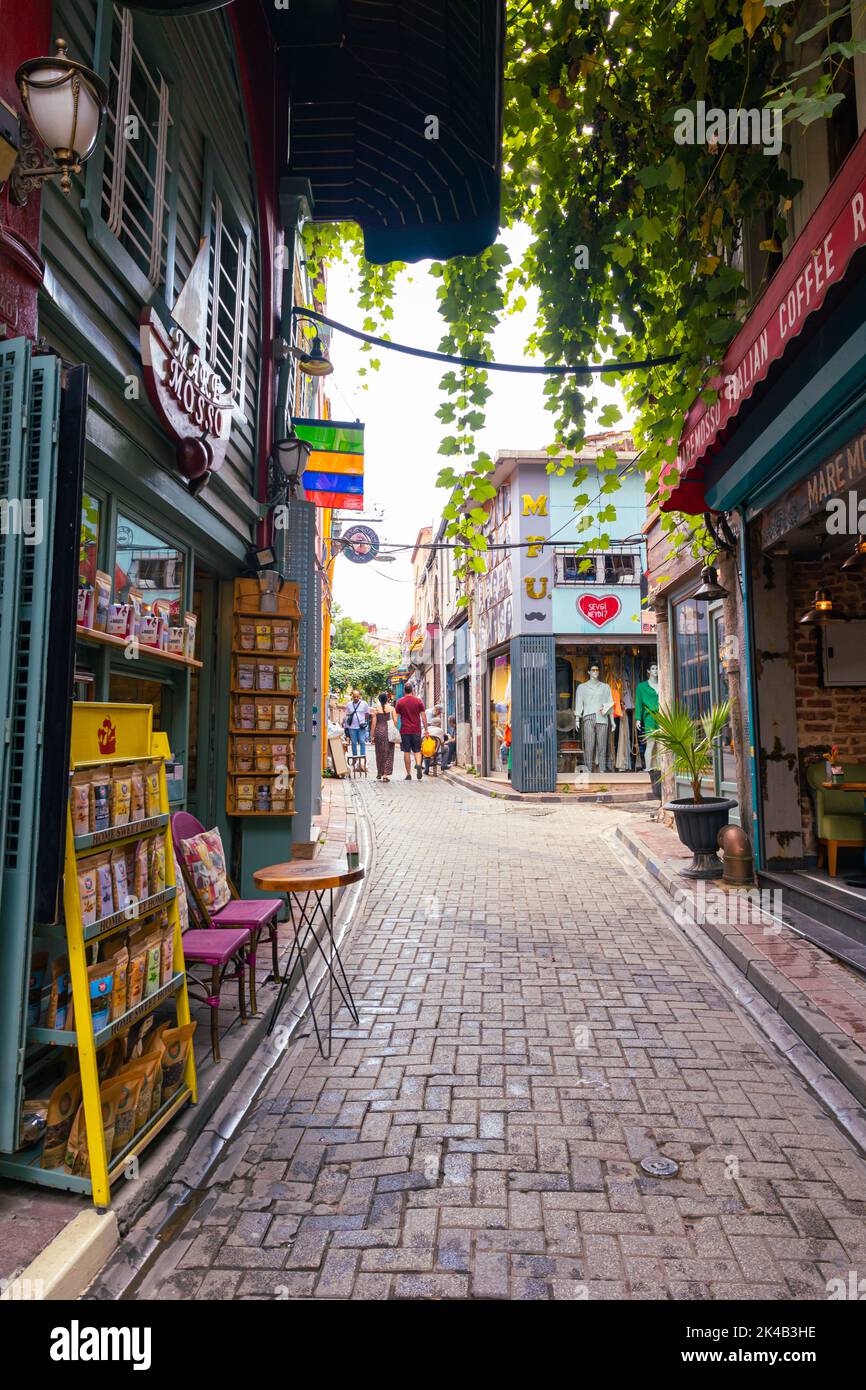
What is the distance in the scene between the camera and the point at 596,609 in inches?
739

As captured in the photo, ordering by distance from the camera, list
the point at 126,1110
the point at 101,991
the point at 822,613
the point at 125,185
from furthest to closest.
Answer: the point at 822,613
the point at 125,185
the point at 126,1110
the point at 101,991

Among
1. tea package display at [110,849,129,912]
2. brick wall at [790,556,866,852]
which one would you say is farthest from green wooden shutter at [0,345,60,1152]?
brick wall at [790,556,866,852]

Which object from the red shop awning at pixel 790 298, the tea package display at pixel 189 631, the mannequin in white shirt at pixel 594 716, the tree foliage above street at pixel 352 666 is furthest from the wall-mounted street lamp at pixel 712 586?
the tree foliage above street at pixel 352 666

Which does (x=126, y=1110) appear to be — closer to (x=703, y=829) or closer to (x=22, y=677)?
(x=22, y=677)

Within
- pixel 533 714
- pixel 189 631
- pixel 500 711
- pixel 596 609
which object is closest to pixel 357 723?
pixel 500 711

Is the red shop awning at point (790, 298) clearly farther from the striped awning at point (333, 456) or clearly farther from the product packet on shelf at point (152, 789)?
the product packet on shelf at point (152, 789)

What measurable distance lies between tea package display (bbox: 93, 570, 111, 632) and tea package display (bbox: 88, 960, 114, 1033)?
174 centimetres

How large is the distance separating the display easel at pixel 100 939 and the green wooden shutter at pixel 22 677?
0.13m

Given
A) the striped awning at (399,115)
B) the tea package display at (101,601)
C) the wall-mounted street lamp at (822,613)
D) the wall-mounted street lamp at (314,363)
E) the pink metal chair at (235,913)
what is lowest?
the pink metal chair at (235,913)

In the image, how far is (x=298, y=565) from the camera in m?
7.70

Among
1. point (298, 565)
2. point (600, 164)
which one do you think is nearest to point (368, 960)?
point (298, 565)

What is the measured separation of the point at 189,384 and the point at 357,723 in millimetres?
18239

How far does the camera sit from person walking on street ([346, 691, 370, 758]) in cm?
2240

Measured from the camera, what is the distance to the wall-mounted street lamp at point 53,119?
262 cm
